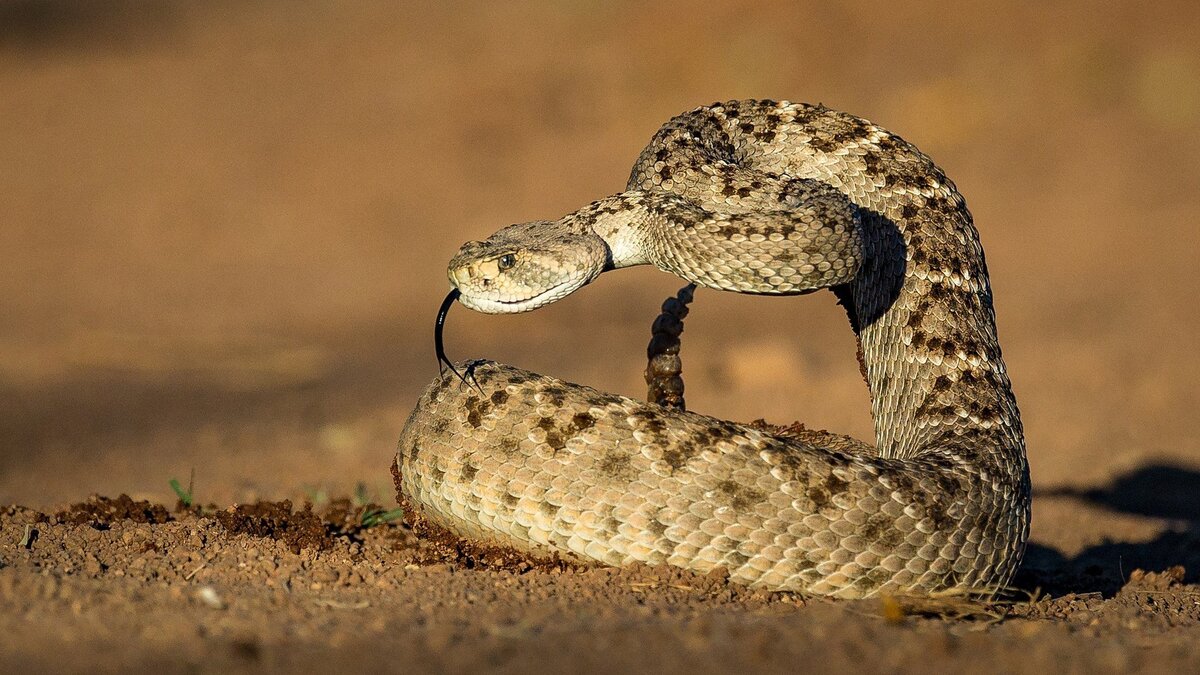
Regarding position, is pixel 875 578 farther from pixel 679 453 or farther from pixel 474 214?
pixel 474 214

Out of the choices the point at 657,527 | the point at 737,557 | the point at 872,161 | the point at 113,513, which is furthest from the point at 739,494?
the point at 113,513

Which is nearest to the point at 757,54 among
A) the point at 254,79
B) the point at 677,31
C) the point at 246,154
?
the point at 677,31

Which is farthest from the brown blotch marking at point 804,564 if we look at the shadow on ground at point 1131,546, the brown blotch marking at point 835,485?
the shadow on ground at point 1131,546

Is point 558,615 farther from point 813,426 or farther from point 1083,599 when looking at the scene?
point 813,426

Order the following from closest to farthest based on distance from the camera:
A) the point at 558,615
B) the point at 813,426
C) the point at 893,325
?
the point at 558,615 < the point at 893,325 < the point at 813,426

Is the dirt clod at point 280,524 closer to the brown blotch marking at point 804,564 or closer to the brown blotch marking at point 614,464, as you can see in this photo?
the brown blotch marking at point 614,464

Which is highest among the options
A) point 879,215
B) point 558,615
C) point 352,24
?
point 352,24
